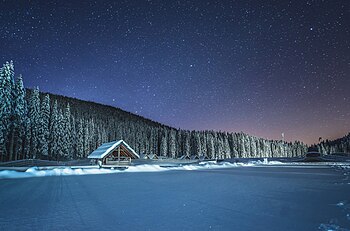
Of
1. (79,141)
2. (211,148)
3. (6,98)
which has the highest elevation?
(6,98)

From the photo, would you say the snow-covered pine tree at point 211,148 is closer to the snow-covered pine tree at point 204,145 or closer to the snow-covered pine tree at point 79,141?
the snow-covered pine tree at point 204,145

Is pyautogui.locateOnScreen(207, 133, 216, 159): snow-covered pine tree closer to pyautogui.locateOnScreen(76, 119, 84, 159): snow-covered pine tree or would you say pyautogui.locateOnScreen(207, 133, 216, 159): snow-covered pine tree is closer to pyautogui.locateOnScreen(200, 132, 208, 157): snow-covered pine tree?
pyautogui.locateOnScreen(200, 132, 208, 157): snow-covered pine tree

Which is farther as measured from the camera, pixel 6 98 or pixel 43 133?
pixel 43 133

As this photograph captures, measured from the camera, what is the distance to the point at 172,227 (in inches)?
207

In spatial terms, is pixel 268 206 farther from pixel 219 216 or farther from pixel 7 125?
pixel 7 125

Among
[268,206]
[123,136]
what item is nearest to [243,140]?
[123,136]

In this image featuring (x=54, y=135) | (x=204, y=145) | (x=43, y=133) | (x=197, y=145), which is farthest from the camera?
(x=204, y=145)

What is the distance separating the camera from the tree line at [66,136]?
40.9 metres

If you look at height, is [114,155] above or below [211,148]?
above

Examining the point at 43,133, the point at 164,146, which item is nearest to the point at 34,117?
the point at 43,133

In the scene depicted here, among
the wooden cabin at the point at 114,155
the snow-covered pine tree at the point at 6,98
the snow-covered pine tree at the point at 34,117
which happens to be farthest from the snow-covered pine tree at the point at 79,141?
the wooden cabin at the point at 114,155

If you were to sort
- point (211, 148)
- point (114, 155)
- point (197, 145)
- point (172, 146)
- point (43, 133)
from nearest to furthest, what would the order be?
1. point (114, 155)
2. point (43, 133)
3. point (172, 146)
4. point (197, 145)
5. point (211, 148)

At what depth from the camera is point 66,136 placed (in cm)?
6091

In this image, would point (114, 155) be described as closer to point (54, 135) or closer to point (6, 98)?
point (6, 98)
